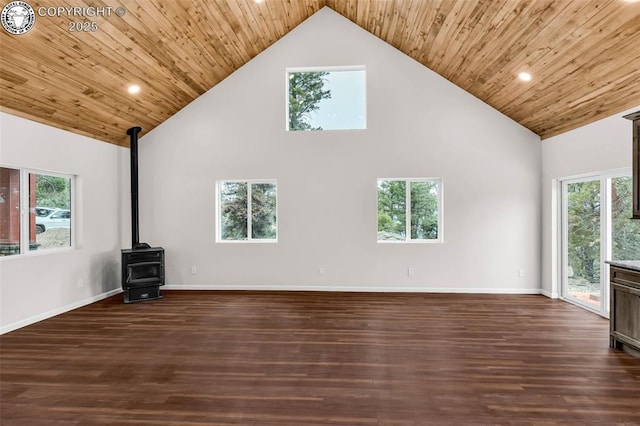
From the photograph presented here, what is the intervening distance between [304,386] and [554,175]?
5029 millimetres

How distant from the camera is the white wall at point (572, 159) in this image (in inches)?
155

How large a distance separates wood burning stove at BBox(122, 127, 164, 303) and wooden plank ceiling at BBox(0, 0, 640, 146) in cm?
66

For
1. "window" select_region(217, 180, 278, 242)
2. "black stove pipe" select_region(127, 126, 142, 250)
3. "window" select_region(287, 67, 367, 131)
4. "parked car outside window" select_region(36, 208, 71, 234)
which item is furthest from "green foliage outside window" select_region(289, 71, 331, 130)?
"parked car outside window" select_region(36, 208, 71, 234)

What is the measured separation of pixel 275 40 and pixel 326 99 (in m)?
1.33

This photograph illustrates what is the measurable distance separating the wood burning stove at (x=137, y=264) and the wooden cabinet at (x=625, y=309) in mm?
5937

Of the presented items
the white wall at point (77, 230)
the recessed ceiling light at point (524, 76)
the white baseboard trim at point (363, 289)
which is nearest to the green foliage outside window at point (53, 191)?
the white wall at point (77, 230)

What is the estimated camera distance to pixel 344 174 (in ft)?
18.9

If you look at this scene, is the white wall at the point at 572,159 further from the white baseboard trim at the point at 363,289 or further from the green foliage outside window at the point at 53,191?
the green foliage outside window at the point at 53,191

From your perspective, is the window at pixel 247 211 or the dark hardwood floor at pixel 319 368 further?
the window at pixel 247 211

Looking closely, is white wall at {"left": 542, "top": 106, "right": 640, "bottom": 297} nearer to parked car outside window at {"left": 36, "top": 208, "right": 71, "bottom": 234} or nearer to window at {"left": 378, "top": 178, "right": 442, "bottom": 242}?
window at {"left": 378, "top": 178, "right": 442, "bottom": 242}

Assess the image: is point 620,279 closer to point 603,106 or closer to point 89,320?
point 603,106

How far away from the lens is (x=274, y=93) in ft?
19.2

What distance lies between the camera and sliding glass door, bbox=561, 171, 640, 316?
4094mm

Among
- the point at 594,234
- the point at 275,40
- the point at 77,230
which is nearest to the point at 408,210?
the point at 594,234
